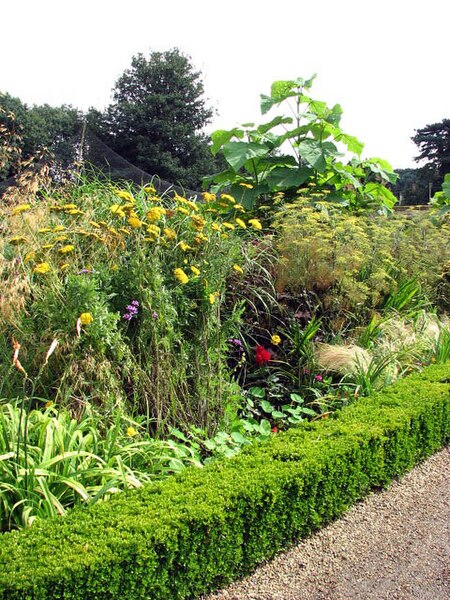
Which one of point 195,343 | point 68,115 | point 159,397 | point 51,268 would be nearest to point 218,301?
point 195,343

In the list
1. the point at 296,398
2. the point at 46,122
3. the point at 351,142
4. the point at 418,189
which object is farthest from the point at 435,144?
the point at 296,398

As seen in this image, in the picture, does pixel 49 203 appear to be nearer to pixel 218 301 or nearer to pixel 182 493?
pixel 218 301

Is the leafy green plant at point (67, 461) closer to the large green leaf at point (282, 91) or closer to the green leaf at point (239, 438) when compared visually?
the green leaf at point (239, 438)

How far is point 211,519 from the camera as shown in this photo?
7.11 ft

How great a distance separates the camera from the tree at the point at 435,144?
3691 centimetres

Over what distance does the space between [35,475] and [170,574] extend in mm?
637

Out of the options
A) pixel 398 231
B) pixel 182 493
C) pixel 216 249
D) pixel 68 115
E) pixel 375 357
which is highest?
pixel 68 115

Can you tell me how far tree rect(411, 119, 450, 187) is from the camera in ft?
121

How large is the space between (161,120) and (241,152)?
25.7 m

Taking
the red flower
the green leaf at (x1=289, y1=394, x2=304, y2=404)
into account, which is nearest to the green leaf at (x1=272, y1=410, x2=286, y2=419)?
the green leaf at (x1=289, y1=394, x2=304, y2=404)

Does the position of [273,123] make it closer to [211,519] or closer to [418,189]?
[211,519]

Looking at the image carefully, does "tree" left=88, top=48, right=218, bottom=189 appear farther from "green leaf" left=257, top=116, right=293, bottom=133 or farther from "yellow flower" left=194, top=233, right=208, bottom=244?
"yellow flower" left=194, top=233, right=208, bottom=244

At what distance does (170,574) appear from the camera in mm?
2098

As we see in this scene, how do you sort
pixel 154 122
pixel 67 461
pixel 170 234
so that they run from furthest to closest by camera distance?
1. pixel 154 122
2. pixel 170 234
3. pixel 67 461
